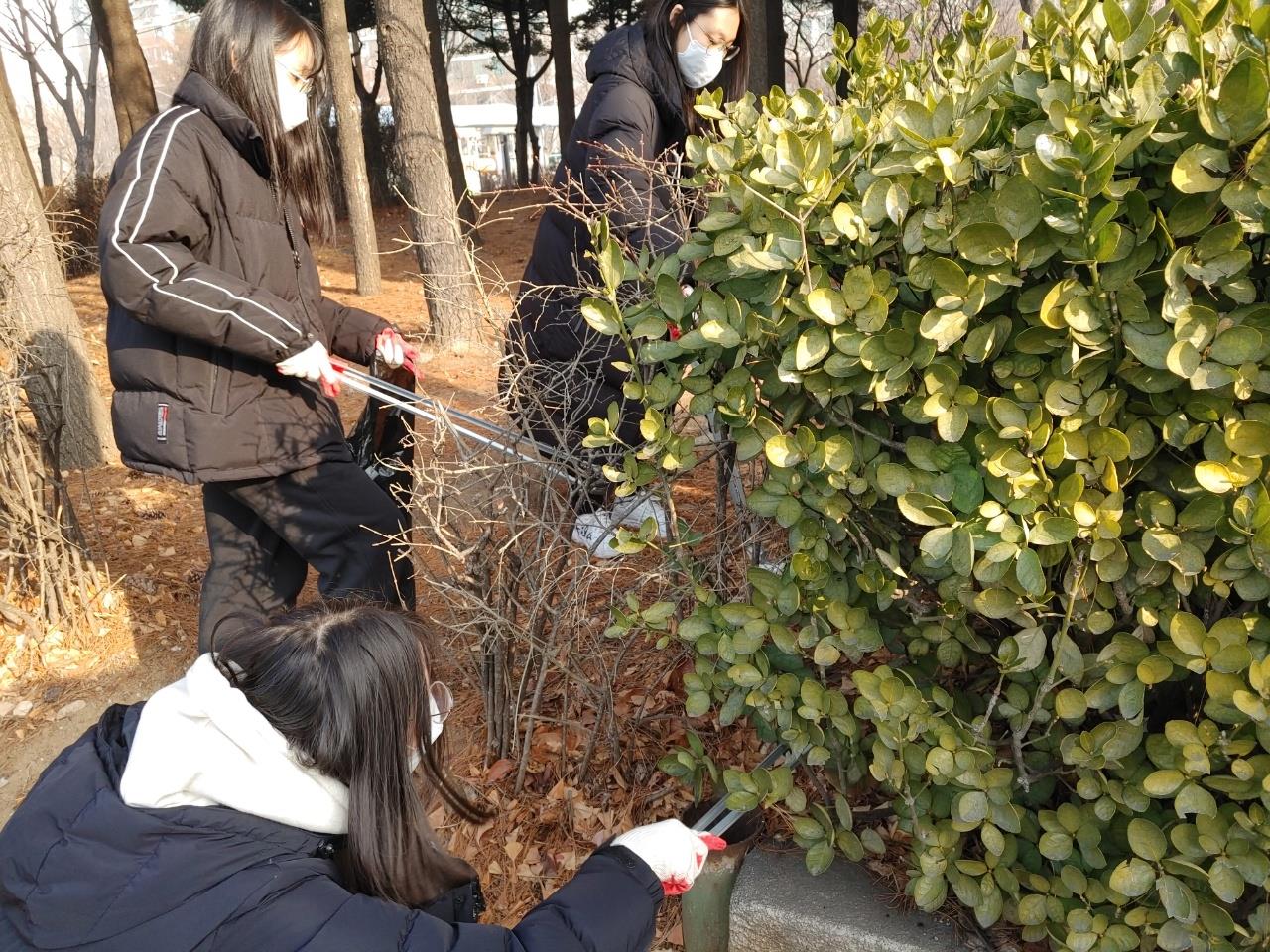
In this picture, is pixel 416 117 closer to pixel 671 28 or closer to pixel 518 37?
pixel 671 28

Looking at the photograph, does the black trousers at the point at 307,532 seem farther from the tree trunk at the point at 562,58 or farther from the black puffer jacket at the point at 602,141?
the tree trunk at the point at 562,58

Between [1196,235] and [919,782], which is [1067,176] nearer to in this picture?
[1196,235]

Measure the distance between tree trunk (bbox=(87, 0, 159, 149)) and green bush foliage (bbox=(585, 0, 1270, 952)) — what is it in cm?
988

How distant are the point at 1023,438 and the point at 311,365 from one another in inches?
74.7

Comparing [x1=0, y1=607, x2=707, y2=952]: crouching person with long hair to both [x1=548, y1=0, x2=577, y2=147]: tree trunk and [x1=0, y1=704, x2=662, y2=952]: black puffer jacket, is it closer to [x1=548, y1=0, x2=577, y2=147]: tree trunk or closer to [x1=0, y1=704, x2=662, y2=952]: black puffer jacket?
[x1=0, y1=704, x2=662, y2=952]: black puffer jacket

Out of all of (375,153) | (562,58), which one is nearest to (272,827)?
(562,58)

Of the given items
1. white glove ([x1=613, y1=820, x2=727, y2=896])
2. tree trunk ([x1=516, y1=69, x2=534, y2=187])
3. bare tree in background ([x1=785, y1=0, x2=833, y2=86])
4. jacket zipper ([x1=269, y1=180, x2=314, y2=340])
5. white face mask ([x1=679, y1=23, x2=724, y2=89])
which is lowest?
white glove ([x1=613, y1=820, x2=727, y2=896])

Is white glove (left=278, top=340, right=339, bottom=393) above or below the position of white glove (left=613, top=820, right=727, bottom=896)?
above

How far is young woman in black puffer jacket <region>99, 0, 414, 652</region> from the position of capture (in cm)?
255

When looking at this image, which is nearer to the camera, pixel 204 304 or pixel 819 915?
pixel 819 915

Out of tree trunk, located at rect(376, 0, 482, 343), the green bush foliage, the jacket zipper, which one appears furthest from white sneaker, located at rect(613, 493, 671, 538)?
tree trunk, located at rect(376, 0, 482, 343)

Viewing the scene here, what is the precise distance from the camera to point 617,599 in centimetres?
280

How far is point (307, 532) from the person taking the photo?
2.90 m

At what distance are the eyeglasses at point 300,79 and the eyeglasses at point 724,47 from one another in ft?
3.69
